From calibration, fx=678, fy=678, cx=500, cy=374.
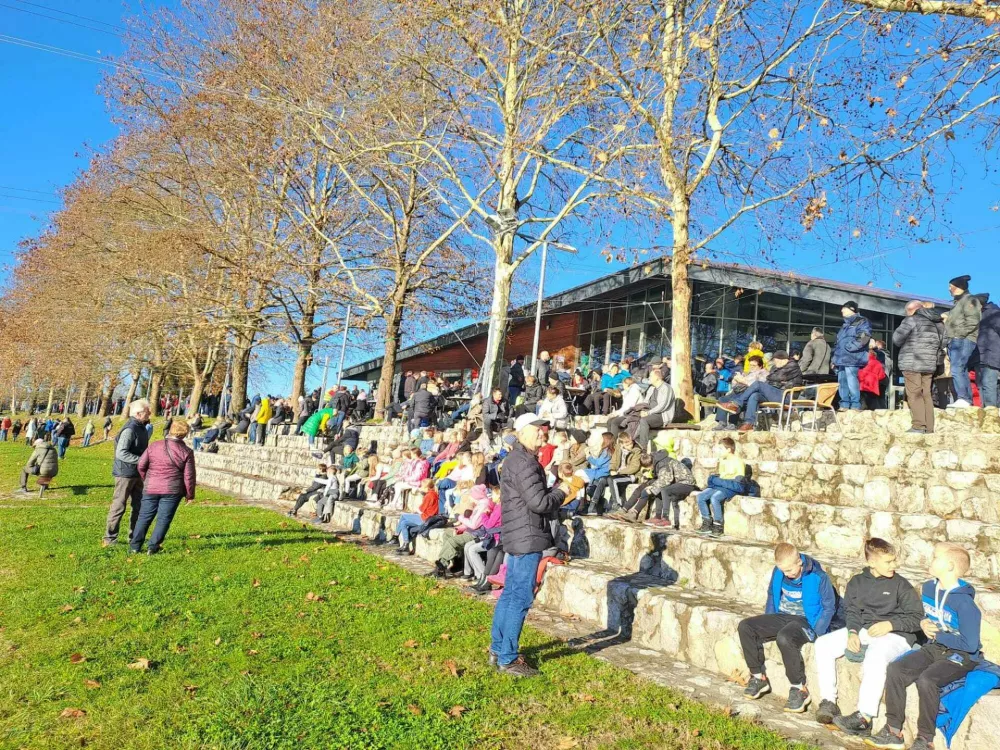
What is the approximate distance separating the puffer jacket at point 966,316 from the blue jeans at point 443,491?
7.66 m

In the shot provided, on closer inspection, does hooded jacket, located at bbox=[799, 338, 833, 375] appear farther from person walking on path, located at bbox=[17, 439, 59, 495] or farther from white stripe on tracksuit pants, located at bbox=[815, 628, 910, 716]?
person walking on path, located at bbox=[17, 439, 59, 495]

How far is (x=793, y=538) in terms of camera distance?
6.95 m

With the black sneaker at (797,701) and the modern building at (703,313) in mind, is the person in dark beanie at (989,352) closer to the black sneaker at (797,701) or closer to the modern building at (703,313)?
the modern building at (703,313)

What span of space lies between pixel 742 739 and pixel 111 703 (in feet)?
12.2

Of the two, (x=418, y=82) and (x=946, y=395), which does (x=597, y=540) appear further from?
(x=418, y=82)

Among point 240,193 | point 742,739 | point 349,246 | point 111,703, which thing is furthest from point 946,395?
point 240,193

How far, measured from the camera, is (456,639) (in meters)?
5.62

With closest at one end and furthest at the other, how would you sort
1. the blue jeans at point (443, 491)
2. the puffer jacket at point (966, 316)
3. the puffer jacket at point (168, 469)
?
1. the puffer jacket at point (168, 469)
2. the puffer jacket at point (966, 316)
3. the blue jeans at point (443, 491)

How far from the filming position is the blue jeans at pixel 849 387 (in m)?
11.2

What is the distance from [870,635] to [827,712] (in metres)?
0.57

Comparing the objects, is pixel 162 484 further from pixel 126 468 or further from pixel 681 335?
pixel 681 335

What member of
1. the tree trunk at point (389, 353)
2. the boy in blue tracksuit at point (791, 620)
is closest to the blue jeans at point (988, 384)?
the boy in blue tracksuit at point (791, 620)

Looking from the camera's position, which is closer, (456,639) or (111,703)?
(111,703)

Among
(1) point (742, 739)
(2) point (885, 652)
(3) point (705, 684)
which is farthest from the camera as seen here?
(3) point (705, 684)
